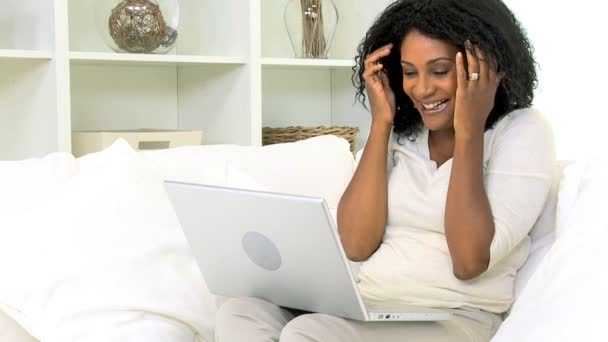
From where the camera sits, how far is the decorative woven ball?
2.36 metres

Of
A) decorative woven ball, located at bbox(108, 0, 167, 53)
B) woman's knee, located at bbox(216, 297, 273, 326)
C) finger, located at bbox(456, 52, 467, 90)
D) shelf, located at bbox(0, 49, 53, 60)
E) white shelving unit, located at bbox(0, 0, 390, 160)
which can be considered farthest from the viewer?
decorative woven ball, located at bbox(108, 0, 167, 53)

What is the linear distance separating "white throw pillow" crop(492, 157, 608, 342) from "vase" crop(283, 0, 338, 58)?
165cm

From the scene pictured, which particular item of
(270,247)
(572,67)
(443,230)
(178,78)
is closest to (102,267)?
(270,247)

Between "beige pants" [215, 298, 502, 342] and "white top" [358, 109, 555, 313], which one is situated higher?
"white top" [358, 109, 555, 313]

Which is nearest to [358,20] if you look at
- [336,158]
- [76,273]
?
[336,158]

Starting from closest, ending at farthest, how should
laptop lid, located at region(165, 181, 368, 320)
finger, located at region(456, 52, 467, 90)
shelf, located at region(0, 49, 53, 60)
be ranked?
laptop lid, located at region(165, 181, 368, 320) < finger, located at region(456, 52, 467, 90) < shelf, located at region(0, 49, 53, 60)

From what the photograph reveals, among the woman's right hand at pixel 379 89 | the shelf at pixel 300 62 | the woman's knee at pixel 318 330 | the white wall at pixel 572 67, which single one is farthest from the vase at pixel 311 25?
the woman's knee at pixel 318 330

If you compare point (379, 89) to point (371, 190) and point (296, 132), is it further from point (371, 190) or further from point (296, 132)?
point (296, 132)

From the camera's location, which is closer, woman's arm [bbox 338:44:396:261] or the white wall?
woman's arm [bbox 338:44:396:261]

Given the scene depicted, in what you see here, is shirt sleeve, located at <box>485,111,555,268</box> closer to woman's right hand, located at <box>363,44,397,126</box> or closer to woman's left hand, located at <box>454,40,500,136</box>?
woman's left hand, located at <box>454,40,500,136</box>

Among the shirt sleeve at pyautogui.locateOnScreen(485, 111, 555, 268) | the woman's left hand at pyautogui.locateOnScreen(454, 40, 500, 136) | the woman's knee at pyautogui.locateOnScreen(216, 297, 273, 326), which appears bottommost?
the woman's knee at pyautogui.locateOnScreen(216, 297, 273, 326)

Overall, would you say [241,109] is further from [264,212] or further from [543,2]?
[264,212]

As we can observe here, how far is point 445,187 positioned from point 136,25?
117 cm

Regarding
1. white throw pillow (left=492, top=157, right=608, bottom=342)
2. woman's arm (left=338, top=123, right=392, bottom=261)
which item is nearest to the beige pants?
woman's arm (left=338, top=123, right=392, bottom=261)
